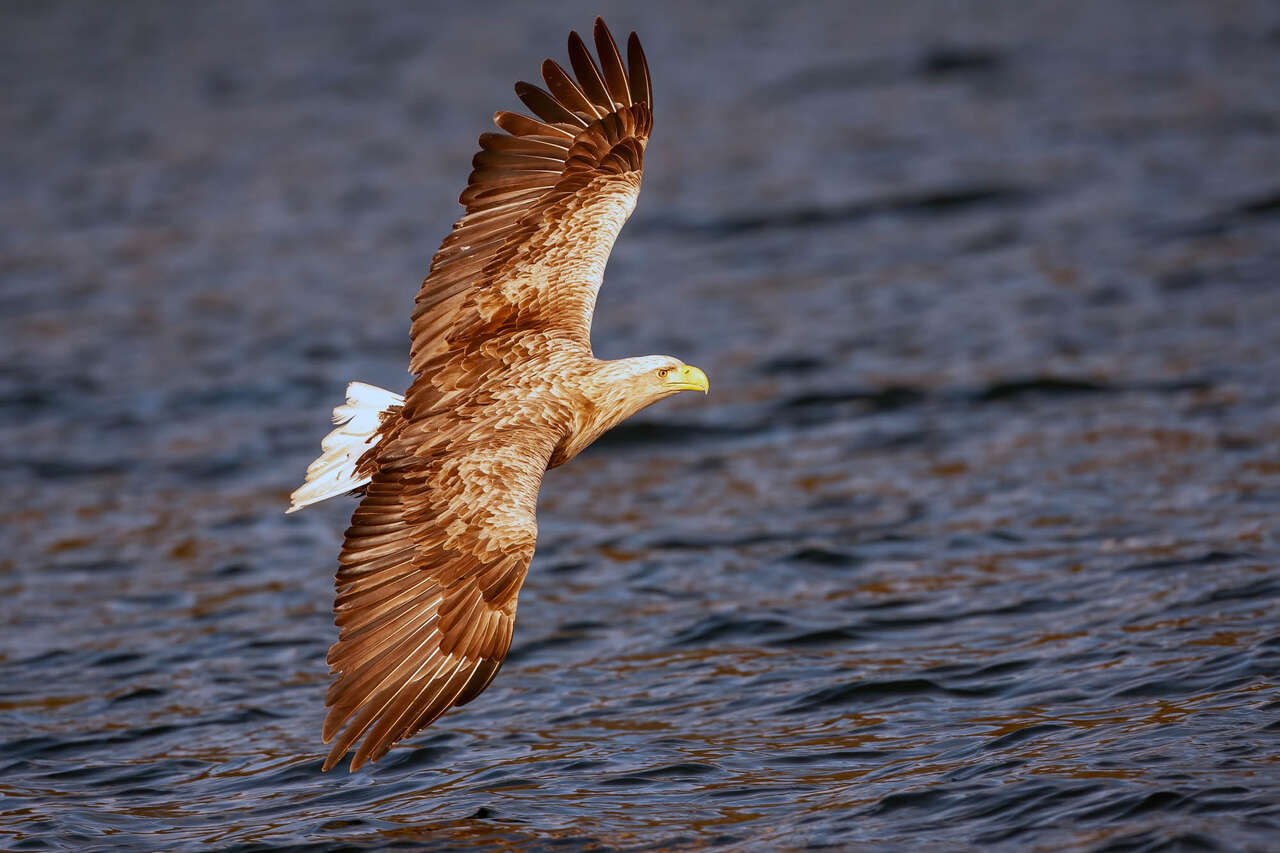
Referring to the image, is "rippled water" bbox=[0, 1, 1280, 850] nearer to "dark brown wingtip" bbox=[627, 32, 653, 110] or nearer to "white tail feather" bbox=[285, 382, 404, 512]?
"white tail feather" bbox=[285, 382, 404, 512]

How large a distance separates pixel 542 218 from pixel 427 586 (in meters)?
1.78

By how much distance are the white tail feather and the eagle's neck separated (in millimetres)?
787

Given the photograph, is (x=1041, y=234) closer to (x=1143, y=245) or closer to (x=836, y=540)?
(x=1143, y=245)

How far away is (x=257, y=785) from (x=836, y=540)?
366 centimetres

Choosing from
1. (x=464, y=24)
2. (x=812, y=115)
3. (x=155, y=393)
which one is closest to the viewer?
(x=155, y=393)

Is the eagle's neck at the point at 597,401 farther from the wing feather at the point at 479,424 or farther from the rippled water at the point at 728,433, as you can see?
the rippled water at the point at 728,433

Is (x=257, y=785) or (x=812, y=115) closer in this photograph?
(x=257, y=785)

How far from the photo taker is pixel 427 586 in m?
5.67

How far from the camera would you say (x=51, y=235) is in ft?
50.1

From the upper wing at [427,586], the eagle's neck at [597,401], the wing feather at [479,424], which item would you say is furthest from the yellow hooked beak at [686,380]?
the upper wing at [427,586]

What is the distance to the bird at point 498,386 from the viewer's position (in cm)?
567

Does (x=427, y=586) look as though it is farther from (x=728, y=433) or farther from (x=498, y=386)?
(x=728, y=433)

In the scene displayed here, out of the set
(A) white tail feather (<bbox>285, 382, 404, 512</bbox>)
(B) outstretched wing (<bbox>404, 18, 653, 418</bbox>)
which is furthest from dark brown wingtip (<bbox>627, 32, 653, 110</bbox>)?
(A) white tail feather (<bbox>285, 382, 404, 512</bbox>)

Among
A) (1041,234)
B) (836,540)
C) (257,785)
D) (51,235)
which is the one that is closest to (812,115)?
(1041,234)
